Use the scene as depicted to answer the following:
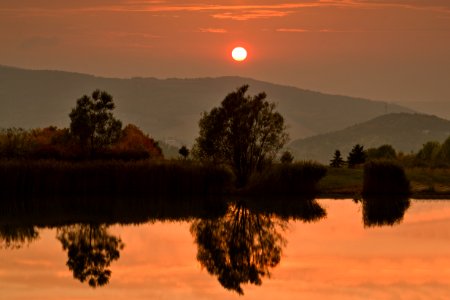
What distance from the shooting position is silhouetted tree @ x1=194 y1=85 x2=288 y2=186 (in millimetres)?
37875

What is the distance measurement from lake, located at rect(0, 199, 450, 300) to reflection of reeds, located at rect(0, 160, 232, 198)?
4784 millimetres

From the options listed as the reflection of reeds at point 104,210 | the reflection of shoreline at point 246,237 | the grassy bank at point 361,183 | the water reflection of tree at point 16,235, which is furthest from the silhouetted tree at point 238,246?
the grassy bank at point 361,183

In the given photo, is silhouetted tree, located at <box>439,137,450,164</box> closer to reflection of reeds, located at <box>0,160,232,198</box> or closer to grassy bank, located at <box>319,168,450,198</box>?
grassy bank, located at <box>319,168,450,198</box>

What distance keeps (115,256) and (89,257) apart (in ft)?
1.75

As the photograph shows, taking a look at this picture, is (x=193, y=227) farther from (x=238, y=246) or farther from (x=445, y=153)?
(x=445, y=153)

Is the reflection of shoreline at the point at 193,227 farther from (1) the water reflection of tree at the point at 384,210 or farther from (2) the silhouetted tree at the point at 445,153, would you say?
(2) the silhouetted tree at the point at 445,153

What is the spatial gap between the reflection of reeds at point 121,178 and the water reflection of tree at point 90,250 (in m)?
9.42

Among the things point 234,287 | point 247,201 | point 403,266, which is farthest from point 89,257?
point 247,201

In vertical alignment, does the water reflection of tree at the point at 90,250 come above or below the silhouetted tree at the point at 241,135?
below

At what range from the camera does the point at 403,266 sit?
61.7ft

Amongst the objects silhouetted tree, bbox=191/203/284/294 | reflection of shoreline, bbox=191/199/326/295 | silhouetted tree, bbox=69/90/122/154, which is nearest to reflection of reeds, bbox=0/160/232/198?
reflection of shoreline, bbox=191/199/326/295

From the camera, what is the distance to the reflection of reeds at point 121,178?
34531 mm

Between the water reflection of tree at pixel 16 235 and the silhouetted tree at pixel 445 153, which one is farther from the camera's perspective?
the silhouetted tree at pixel 445 153

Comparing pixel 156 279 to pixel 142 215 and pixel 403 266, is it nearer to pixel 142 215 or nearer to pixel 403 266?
pixel 403 266
